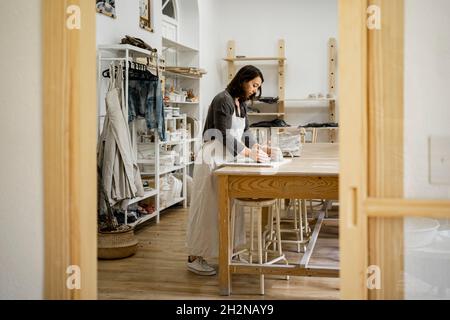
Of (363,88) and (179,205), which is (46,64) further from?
(179,205)

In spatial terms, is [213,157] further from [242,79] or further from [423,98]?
[423,98]

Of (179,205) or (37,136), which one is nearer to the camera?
(37,136)

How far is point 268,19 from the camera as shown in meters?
9.23

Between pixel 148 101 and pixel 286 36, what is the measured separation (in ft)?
12.9

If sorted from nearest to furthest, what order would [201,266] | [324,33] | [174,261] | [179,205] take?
1. [201,266]
2. [174,261]
3. [179,205]
4. [324,33]

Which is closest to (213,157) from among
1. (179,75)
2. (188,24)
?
(179,75)

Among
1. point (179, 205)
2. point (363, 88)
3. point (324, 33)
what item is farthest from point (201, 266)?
point (324, 33)

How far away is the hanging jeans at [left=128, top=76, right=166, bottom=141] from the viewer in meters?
5.76

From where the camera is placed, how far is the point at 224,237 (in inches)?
154

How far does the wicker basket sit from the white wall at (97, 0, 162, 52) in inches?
75.6

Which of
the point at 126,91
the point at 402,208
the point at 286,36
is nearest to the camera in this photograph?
the point at 402,208

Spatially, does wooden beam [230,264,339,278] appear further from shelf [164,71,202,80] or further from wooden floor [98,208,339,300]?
shelf [164,71,202,80]

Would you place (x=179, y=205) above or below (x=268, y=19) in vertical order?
below

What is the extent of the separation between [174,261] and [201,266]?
46 cm
